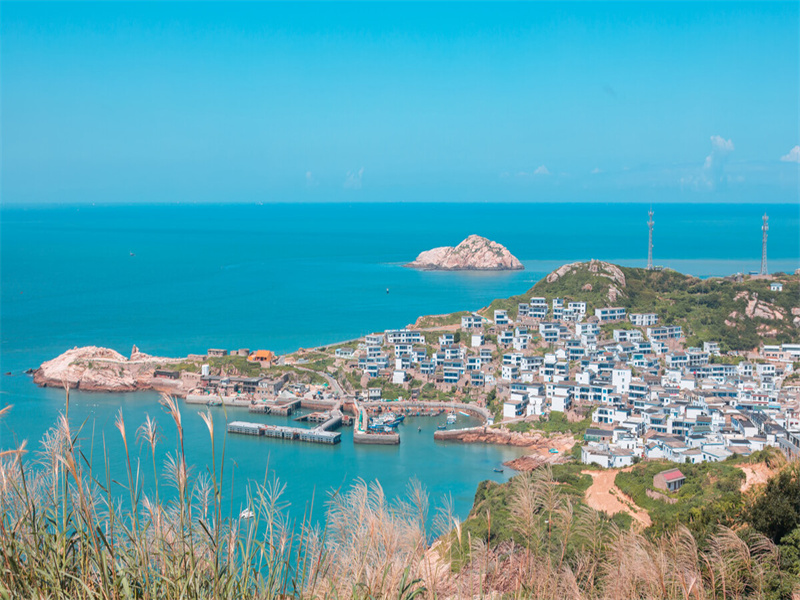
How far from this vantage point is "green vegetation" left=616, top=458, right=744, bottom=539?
516cm

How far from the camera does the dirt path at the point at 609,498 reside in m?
6.82

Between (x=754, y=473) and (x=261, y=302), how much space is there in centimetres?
1675

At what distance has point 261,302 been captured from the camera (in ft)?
71.7

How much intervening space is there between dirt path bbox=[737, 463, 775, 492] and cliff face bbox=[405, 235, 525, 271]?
23.0 metres

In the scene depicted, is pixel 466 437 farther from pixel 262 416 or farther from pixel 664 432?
pixel 262 416

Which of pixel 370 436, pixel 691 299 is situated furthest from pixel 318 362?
pixel 691 299

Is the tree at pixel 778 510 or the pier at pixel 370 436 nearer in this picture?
the tree at pixel 778 510

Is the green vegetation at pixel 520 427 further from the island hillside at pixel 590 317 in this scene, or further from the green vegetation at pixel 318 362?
the green vegetation at pixel 318 362

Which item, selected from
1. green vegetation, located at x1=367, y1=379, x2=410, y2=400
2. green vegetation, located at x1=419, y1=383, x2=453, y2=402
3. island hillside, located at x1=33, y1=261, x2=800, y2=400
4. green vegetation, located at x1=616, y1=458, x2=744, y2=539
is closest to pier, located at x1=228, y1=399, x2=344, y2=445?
green vegetation, located at x1=367, y1=379, x2=410, y2=400

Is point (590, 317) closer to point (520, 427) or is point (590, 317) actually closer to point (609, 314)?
point (609, 314)

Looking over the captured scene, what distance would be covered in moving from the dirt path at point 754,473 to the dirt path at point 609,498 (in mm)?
959

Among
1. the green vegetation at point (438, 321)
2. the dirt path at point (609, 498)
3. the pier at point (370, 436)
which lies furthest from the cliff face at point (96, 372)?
the dirt path at point (609, 498)

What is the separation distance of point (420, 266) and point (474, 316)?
15556 millimetres

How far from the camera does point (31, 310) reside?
19938 millimetres
